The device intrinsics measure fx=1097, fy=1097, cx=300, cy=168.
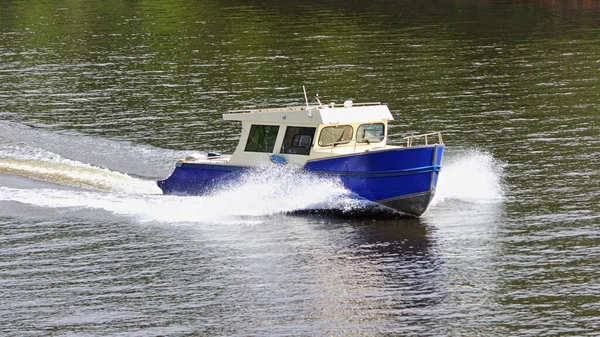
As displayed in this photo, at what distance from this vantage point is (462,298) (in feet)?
94.8

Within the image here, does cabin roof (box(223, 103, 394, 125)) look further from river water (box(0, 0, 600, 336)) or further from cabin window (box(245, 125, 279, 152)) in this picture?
river water (box(0, 0, 600, 336))

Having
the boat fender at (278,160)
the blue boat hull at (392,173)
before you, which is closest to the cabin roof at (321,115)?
the boat fender at (278,160)

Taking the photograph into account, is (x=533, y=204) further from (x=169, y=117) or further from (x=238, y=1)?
(x=238, y=1)

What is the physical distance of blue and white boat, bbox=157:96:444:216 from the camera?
36.0 m

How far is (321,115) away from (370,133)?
211cm

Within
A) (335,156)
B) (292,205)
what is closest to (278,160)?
(292,205)

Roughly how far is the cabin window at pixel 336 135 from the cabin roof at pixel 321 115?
0.36 m

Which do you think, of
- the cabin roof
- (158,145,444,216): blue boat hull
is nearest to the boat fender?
(158,145,444,216): blue boat hull

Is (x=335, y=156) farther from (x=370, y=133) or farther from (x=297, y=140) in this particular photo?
(x=370, y=133)

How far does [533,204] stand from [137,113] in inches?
1018

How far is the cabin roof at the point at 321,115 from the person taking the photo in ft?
122

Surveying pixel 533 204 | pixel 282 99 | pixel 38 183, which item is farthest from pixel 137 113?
pixel 533 204

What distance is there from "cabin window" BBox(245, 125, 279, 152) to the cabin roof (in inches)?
10.2

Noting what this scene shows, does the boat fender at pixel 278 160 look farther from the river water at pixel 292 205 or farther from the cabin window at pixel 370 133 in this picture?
the cabin window at pixel 370 133
